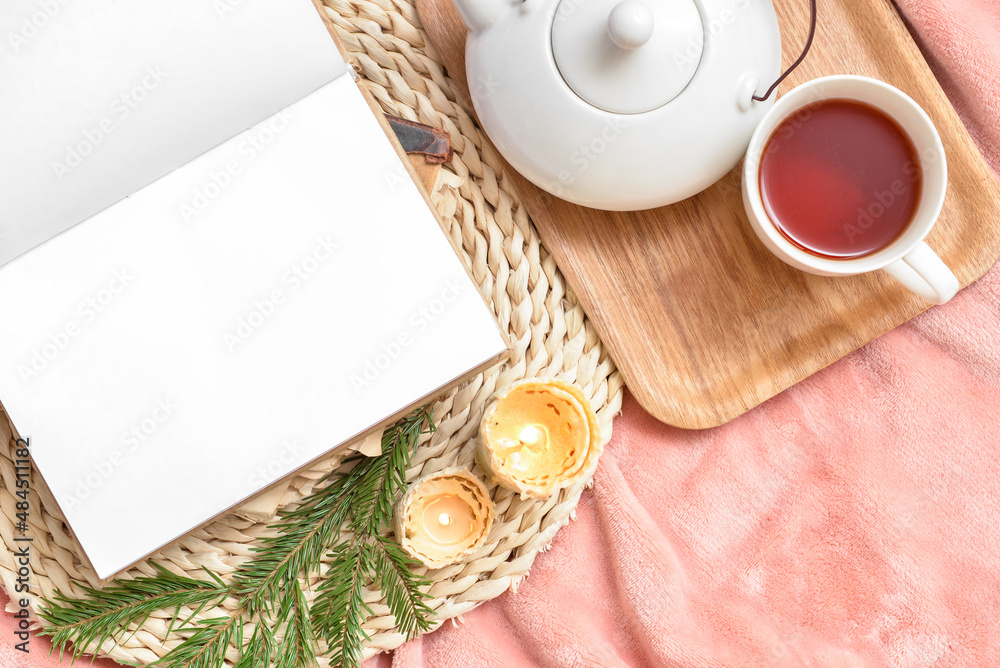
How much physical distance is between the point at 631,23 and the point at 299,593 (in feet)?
1.73

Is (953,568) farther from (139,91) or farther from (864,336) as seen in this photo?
(139,91)

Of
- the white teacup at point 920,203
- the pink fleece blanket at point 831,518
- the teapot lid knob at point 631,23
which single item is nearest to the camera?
the teapot lid knob at point 631,23

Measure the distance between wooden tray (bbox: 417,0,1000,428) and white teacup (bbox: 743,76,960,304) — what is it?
0.08 metres

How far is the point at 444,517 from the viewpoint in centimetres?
68

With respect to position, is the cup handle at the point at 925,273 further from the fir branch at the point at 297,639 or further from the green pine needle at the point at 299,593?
the fir branch at the point at 297,639

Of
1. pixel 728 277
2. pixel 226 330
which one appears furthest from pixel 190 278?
pixel 728 277

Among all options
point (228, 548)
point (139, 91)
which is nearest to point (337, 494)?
point (228, 548)

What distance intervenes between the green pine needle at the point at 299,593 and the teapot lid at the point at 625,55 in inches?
12.2

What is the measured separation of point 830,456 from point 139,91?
0.70 meters

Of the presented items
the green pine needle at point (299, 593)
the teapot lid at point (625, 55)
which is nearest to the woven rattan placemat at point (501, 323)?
the green pine needle at point (299, 593)

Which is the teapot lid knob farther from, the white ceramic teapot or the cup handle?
the cup handle

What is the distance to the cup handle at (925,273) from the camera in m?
0.62

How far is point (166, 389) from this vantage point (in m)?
0.58

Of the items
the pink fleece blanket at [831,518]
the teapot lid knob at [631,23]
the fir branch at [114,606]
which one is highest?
the teapot lid knob at [631,23]
